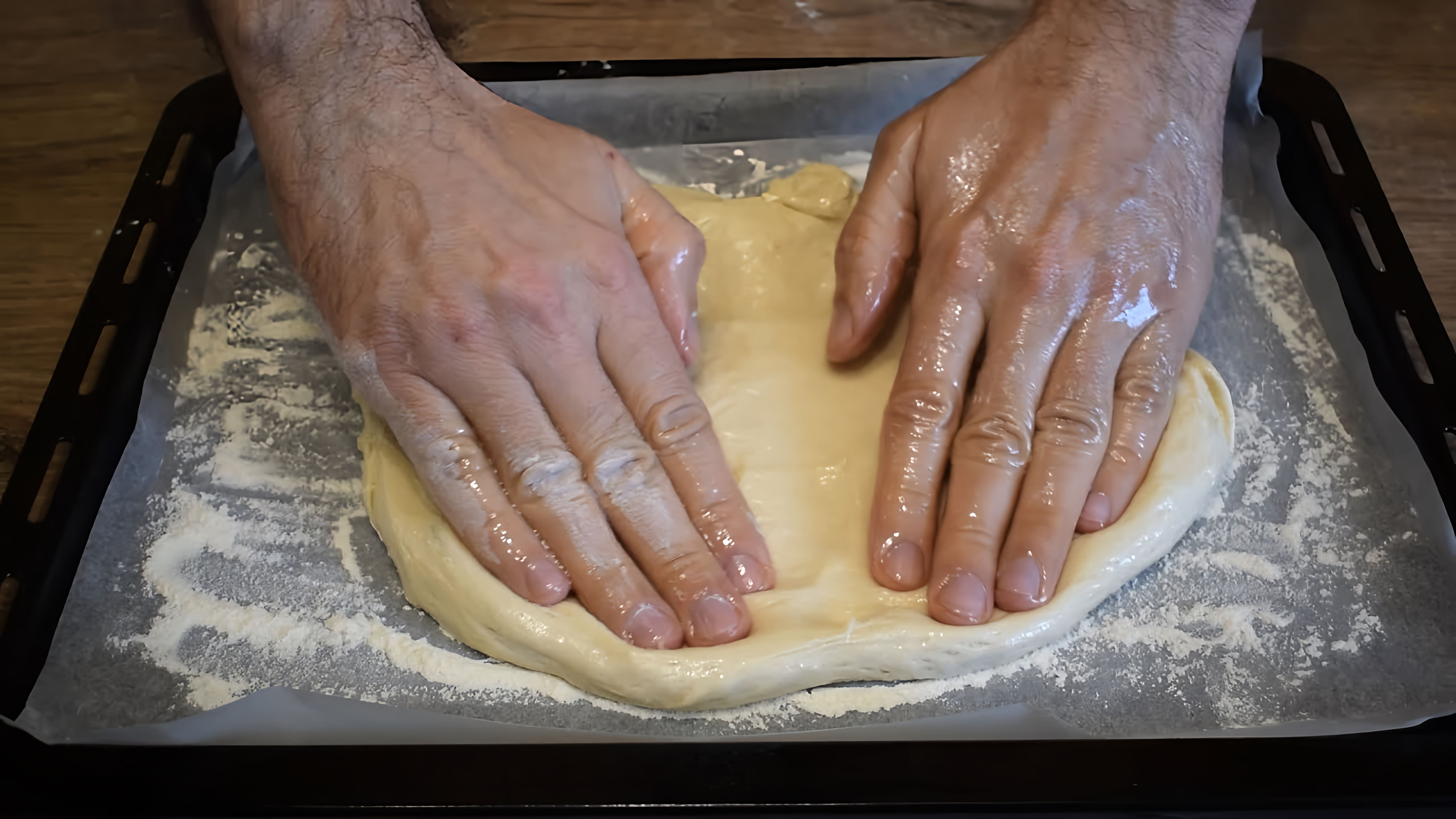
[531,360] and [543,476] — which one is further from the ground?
[531,360]

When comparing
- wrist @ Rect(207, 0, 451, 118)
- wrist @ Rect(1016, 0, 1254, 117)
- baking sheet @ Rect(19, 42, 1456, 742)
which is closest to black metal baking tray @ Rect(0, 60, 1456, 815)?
baking sheet @ Rect(19, 42, 1456, 742)

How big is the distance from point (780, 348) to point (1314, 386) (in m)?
0.77

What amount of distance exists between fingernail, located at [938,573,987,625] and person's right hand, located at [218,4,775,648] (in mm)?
207

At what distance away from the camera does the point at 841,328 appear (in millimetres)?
1271

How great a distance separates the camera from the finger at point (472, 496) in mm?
1111

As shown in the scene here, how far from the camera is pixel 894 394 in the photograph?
1197 millimetres

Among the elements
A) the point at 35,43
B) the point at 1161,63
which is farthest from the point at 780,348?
the point at 35,43

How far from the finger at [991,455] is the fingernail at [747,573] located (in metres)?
0.20

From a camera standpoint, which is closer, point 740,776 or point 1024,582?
point 740,776

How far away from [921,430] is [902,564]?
0.16 m

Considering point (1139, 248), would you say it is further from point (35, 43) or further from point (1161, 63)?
point (35, 43)

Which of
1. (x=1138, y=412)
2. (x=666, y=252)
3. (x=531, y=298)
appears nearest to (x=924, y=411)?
(x=1138, y=412)

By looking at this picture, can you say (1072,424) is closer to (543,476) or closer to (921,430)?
(921,430)

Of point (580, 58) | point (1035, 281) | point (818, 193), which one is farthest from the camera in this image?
point (580, 58)
